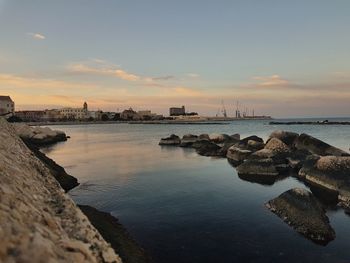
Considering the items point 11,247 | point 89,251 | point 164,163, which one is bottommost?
point 164,163

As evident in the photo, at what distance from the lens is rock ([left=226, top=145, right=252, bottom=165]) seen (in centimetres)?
3703

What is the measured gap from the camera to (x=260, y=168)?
28219mm

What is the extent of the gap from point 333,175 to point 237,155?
16.3 m

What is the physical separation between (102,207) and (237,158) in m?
22.4

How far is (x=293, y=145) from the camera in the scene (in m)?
39.6

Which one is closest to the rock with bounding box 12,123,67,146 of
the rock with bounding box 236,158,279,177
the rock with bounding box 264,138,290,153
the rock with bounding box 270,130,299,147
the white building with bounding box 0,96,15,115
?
the rock with bounding box 270,130,299,147

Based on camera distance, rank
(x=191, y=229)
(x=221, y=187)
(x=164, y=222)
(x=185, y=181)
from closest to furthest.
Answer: (x=191, y=229)
(x=164, y=222)
(x=221, y=187)
(x=185, y=181)

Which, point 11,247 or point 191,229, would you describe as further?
point 191,229

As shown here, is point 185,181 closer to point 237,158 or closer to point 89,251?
point 237,158

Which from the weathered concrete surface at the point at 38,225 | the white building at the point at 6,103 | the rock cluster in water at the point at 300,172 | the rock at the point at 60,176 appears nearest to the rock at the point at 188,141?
the rock cluster in water at the point at 300,172

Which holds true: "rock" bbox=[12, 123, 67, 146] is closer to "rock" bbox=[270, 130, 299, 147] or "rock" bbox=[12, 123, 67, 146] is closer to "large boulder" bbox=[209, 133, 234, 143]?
"large boulder" bbox=[209, 133, 234, 143]

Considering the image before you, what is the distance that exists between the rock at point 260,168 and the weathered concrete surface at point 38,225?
22.8 m

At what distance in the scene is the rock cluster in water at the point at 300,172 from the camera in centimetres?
1501

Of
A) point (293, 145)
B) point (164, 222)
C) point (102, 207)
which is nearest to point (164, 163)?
point (293, 145)
